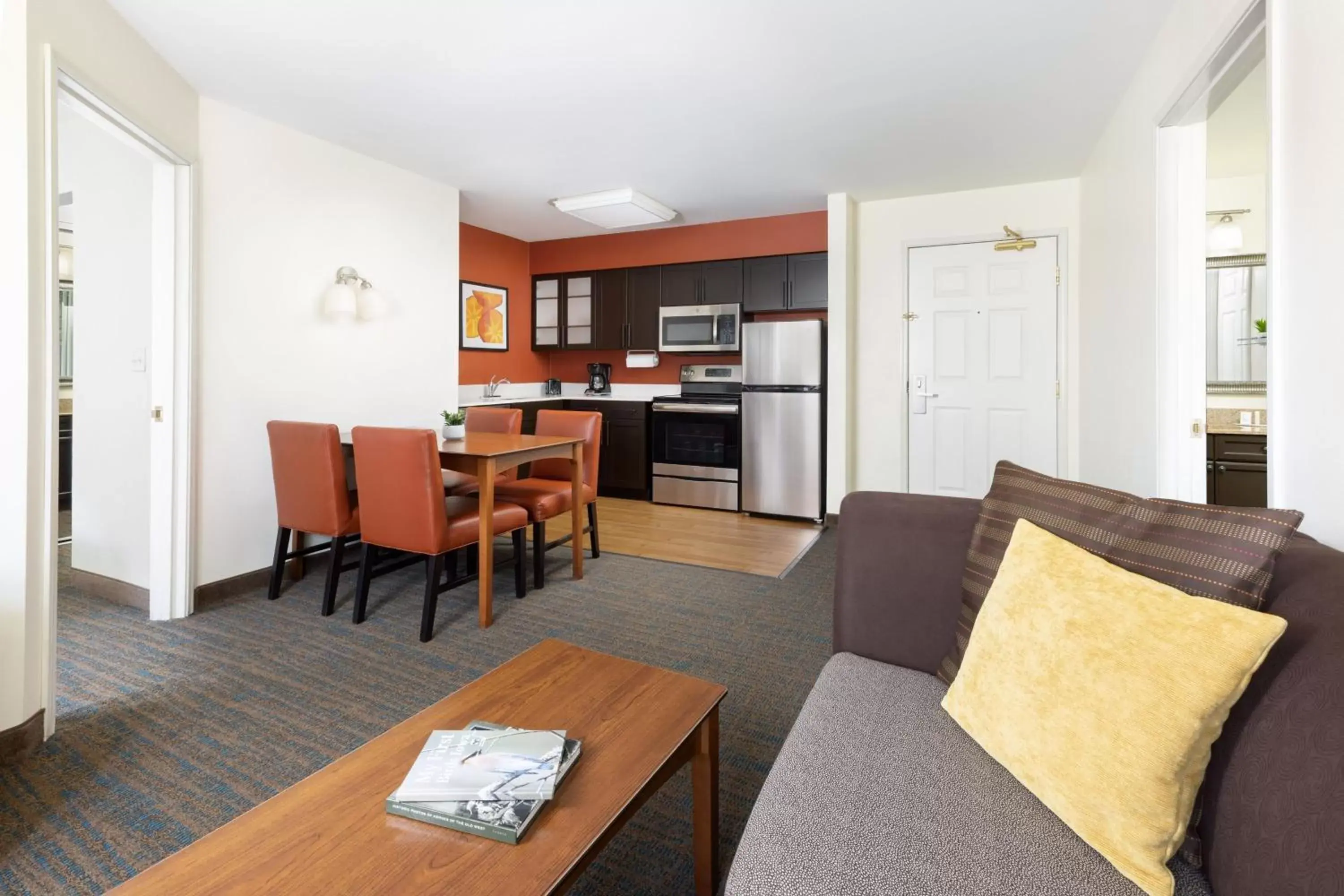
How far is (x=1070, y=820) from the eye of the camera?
0.93 meters

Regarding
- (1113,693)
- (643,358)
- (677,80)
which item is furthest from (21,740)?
(643,358)

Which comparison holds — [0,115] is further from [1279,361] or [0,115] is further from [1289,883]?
[1279,361]

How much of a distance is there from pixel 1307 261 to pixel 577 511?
2.99 m

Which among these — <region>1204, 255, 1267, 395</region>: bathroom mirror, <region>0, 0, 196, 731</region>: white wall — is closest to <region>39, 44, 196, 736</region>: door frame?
<region>0, 0, 196, 731</region>: white wall

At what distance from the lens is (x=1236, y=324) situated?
3963mm

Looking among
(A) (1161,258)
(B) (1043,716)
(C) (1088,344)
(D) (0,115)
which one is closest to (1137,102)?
(A) (1161,258)

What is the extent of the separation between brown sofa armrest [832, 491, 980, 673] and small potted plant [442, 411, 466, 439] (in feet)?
7.86

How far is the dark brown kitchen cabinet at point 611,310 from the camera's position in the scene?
20.3 feet

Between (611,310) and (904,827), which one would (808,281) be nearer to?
(611,310)

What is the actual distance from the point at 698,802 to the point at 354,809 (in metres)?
0.66

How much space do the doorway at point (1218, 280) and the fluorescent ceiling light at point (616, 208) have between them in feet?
10.4

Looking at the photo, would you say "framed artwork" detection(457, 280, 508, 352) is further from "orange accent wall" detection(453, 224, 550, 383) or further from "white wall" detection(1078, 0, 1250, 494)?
"white wall" detection(1078, 0, 1250, 494)

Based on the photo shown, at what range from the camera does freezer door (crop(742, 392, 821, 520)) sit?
5172 millimetres

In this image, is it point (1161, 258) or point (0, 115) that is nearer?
point (0, 115)
